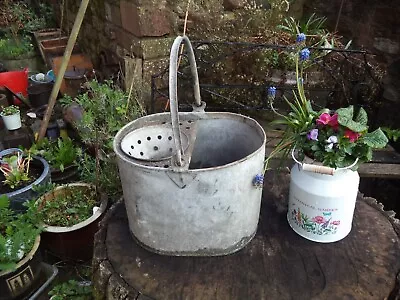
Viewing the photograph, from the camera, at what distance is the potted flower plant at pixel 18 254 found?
1.98m

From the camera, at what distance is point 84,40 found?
3.98 m

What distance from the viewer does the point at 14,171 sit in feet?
7.91

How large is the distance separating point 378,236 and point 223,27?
1984 mm

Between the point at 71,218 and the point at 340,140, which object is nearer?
the point at 340,140

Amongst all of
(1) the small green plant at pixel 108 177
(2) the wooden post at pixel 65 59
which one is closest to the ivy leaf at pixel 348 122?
(1) the small green plant at pixel 108 177

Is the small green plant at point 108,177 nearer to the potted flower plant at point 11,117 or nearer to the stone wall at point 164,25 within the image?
the stone wall at point 164,25

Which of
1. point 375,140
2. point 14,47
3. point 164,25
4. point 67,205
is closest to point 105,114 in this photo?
point 67,205

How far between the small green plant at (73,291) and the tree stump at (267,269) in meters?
0.70

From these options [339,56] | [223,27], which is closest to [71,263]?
[223,27]

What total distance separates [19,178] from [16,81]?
204 cm

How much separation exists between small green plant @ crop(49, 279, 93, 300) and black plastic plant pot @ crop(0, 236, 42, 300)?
13 centimetres

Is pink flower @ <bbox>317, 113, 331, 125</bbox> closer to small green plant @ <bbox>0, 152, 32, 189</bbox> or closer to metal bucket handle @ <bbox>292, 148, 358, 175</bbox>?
metal bucket handle @ <bbox>292, 148, 358, 175</bbox>

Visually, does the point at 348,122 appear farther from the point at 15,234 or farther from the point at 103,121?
the point at 103,121

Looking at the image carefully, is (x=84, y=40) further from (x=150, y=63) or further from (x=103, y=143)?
(x=103, y=143)
